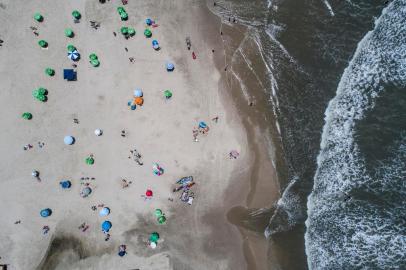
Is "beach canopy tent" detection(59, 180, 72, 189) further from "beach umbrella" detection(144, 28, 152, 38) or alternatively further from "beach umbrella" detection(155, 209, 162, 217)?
"beach umbrella" detection(144, 28, 152, 38)

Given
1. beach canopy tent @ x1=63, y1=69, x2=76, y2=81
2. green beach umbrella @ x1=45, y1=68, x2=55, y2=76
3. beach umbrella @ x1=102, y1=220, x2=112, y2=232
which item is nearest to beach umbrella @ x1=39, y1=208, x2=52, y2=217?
beach umbrella @ x1=102, y1=220, x2=112, y2=232

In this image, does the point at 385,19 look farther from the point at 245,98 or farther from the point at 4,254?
the point at 4,254

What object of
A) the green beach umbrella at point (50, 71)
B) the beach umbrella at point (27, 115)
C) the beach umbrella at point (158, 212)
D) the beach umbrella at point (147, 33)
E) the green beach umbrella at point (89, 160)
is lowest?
the beach umbrella at point (158, 212)

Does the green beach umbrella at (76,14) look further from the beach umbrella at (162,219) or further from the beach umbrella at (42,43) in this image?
the beach umbrella at (162,219)

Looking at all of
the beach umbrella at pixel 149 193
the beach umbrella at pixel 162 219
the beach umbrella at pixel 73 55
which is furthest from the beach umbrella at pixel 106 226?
the beach umbrella at pixel 73 55

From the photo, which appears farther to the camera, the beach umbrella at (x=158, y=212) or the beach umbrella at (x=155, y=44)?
the beach umbrella at (x=155, y=44)
